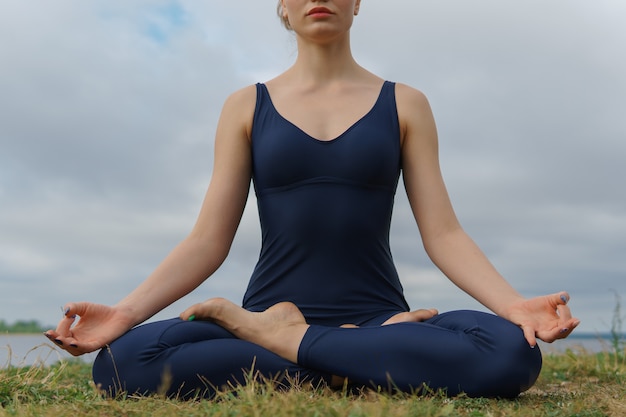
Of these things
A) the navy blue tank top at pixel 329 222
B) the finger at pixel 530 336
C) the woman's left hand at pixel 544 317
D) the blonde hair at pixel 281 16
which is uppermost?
the blonde hair at pixel 281 16

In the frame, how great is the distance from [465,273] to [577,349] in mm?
2935

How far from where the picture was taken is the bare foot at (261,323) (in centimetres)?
360

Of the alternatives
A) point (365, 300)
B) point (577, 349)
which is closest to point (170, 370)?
point (365, 300)

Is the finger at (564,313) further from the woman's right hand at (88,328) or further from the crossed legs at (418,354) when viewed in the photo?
the woman's right hand at (88,328)

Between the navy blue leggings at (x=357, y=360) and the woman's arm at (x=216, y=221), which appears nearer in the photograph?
the navy blue leggings at (x=357, y=360)

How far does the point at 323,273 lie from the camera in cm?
404

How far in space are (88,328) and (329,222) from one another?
4.37 ft

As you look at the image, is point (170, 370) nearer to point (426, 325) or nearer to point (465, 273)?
point (426, 325)

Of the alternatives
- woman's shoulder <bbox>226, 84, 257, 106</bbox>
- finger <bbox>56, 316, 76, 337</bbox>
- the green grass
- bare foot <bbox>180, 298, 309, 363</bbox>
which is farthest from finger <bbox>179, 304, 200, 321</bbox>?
woman's shoulder <bbox>226, 84, 257, 106</bbox>

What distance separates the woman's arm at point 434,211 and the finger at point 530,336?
30cm

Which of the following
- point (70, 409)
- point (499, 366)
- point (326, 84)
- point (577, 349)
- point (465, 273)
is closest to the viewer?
point (70, 409)

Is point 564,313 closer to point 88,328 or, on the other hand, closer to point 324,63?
point 324,63

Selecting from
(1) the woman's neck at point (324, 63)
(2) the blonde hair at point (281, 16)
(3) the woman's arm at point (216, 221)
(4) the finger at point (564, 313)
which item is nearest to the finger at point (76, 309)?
(3) the woman's arm at point (216, 221)

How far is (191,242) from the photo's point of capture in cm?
417
